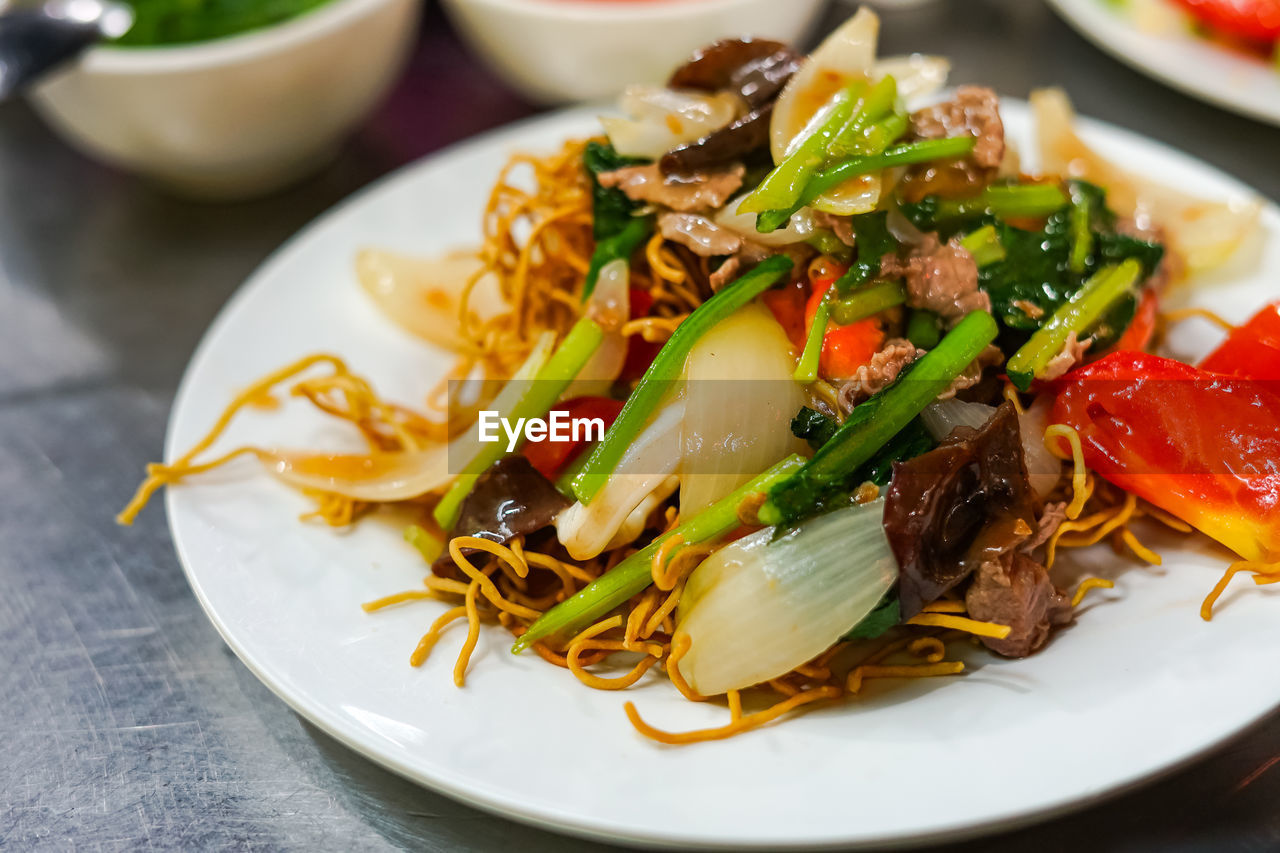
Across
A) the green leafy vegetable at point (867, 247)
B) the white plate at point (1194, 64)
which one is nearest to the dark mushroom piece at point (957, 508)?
the green leafy vegetable at point (867, 247)

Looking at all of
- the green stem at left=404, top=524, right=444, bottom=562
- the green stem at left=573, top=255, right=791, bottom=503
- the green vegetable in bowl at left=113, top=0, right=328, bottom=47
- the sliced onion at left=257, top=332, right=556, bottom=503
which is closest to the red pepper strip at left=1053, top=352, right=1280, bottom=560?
the green stem at left=573, top=255, right=791, bottom=503

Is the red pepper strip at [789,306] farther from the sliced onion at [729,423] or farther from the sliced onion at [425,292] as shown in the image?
the sliced onion at [425,292]

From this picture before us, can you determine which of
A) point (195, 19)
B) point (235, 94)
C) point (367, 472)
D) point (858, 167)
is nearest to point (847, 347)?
point (858, 167)

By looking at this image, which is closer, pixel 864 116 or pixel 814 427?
pixel 814 427

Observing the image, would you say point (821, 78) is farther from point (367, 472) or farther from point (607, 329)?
point (367, 472)

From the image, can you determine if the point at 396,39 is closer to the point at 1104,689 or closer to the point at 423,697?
the point at 423,697

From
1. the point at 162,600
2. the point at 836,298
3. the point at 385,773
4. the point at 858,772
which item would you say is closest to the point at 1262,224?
the point at 836,298
